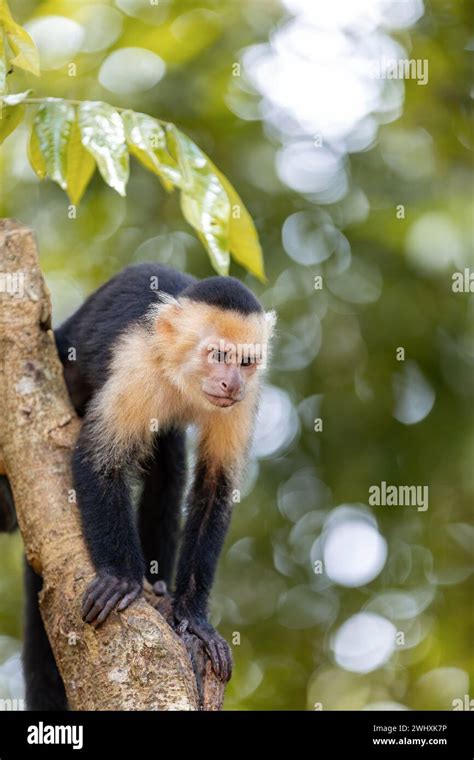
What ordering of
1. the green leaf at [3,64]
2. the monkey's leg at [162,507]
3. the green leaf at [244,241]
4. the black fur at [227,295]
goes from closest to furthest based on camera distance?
the green leaf at [3,64]
the green leaf at [244,241]
the black fur at [227,295]
the monkey's leg at [162,507]

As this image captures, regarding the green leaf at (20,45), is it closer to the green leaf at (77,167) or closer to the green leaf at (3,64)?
the green leaf at (3,64)

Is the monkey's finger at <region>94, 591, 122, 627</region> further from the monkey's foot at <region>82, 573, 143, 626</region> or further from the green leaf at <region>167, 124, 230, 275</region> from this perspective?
the green leaf at <region>167, 124, 230, 275</region>

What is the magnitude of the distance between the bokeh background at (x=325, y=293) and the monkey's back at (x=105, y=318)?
1.64 m

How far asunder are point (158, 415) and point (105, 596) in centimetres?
126

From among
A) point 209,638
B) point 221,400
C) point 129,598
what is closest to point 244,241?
point 221,400

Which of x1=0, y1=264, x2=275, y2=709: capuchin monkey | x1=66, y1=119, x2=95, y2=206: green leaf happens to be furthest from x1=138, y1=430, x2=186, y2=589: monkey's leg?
x1=66, y1=119, x2=95, y2=206: green leaf

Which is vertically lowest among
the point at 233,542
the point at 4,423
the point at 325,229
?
the point at 233,542

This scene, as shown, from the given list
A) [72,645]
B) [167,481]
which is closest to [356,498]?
[167,481]

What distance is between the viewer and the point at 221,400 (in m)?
4.56

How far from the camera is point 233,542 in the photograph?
796cm

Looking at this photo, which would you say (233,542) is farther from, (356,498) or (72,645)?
(72,645)

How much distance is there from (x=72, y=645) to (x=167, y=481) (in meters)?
1.90

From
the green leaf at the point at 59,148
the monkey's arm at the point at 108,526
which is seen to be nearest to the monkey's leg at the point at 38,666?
the monkey's arm at the point at 108,526

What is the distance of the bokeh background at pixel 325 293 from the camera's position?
6844 millimetres
